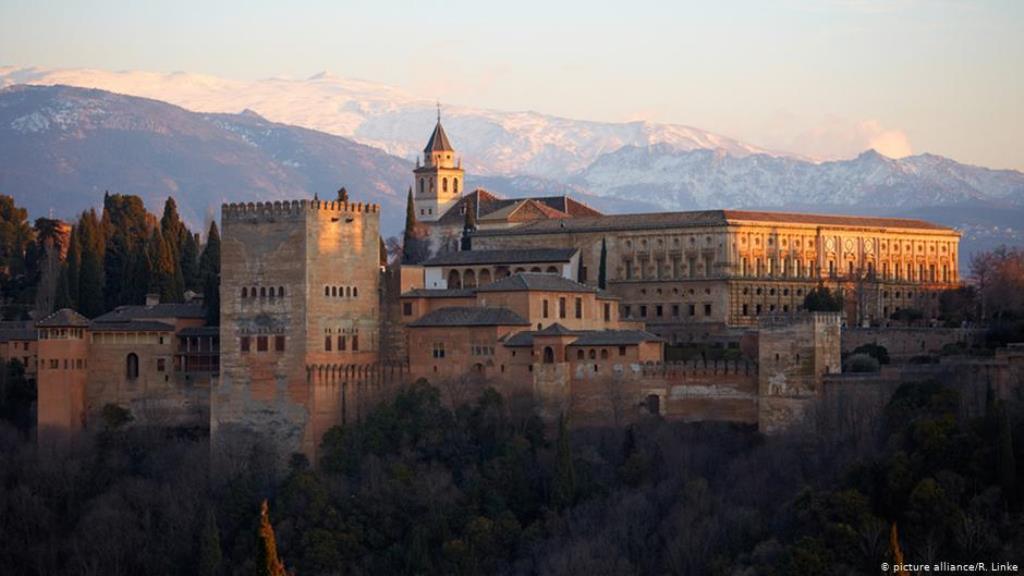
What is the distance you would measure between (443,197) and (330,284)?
112ft

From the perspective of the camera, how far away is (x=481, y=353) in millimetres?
60656

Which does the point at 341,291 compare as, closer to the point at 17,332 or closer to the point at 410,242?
the point at 17,332

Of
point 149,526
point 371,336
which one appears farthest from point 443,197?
point 149,526

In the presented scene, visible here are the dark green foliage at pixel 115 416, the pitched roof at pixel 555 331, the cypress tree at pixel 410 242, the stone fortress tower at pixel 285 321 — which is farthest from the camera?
the cypress tree at pixel 410 242

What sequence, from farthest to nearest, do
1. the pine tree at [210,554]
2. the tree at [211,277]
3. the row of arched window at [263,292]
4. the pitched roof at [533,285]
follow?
the tree at [211,277], the pitched roof at [533,285], the row of arched window at [263,292], the pine tree at [210,554]

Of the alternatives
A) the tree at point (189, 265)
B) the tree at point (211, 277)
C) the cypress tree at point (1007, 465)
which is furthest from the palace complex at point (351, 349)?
the cypress tree at point (1007, 465)

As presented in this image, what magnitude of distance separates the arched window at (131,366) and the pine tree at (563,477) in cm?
1408

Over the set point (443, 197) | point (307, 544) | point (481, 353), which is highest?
point (443, 197)

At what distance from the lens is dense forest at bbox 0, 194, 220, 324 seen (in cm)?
7288

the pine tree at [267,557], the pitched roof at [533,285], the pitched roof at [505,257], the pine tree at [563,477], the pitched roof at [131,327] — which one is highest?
the pitched roof at [505,257]

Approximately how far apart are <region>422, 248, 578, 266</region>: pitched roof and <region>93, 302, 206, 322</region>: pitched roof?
8.52 m

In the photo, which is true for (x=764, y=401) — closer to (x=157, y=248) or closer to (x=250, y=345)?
(x=250, y=345)

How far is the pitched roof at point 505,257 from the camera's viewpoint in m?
71.8

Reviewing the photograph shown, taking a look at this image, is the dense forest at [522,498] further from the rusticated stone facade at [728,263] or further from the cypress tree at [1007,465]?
the rusticated stone facade at [728,263]
